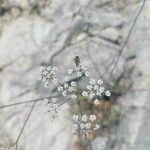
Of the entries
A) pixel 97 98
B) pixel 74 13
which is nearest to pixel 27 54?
pixel 74 13

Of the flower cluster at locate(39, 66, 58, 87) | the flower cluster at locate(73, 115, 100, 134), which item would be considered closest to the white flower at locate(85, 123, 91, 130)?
the flower cluster at locate(73, 115, 100, 134)

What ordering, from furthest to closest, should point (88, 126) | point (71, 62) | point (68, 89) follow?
1. point (71, 62)
2. point (68, 89)
3. point (88, 126)

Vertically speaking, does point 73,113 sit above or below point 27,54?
below

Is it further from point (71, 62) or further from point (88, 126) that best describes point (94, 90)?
point (71, 62)

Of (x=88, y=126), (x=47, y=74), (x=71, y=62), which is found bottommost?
(x=88, y=126)

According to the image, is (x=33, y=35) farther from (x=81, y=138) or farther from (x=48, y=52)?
(x=81, y=138)

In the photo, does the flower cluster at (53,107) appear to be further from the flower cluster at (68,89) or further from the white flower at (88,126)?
the white flower at (88,126)

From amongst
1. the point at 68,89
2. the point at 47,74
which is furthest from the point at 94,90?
the point at 47,74

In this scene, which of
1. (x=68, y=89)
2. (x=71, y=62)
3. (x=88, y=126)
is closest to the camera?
(x=88, y=126)
